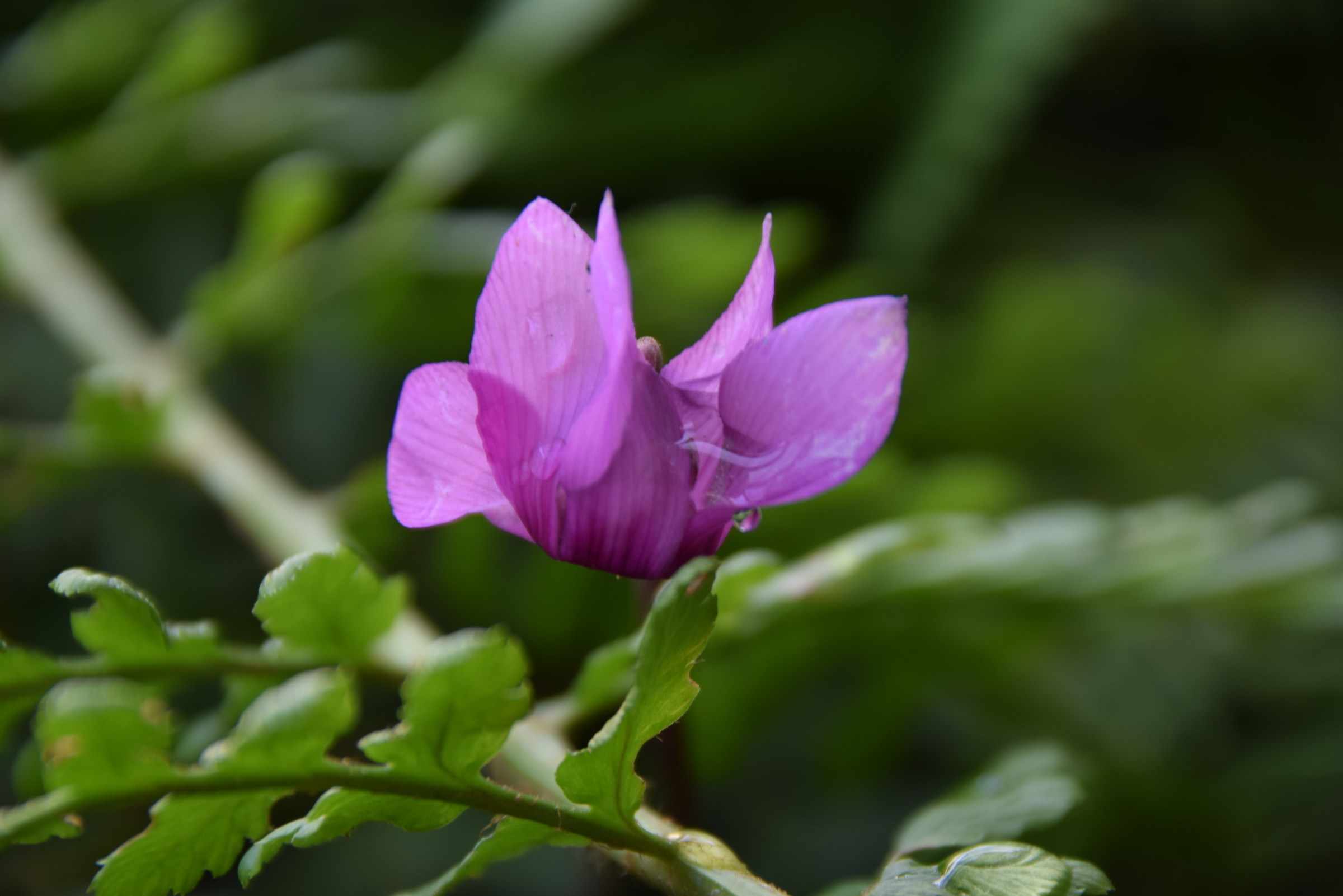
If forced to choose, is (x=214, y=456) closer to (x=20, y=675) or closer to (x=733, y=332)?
(x=20, y=675)

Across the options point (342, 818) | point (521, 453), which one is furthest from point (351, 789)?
point (521, 453)

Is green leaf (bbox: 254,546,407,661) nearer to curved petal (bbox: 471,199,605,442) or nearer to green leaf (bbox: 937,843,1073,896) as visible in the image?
curved petal (bbox: 471,199,605,442)

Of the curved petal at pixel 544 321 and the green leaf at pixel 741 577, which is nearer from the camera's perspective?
the curved petal at pixel 544 321

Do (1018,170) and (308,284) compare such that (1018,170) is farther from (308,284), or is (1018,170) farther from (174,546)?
(174,546)

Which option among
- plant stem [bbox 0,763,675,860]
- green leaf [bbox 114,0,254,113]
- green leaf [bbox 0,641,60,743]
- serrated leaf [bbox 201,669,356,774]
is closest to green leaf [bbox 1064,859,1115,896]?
plant stem [bbox 0,763,675,860]

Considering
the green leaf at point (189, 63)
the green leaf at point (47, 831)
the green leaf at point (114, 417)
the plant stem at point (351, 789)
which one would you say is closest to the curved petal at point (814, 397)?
the plant stem at point (351, 789)

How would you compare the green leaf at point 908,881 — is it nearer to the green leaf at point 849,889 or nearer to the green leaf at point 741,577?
the green leaf at point 849,889
